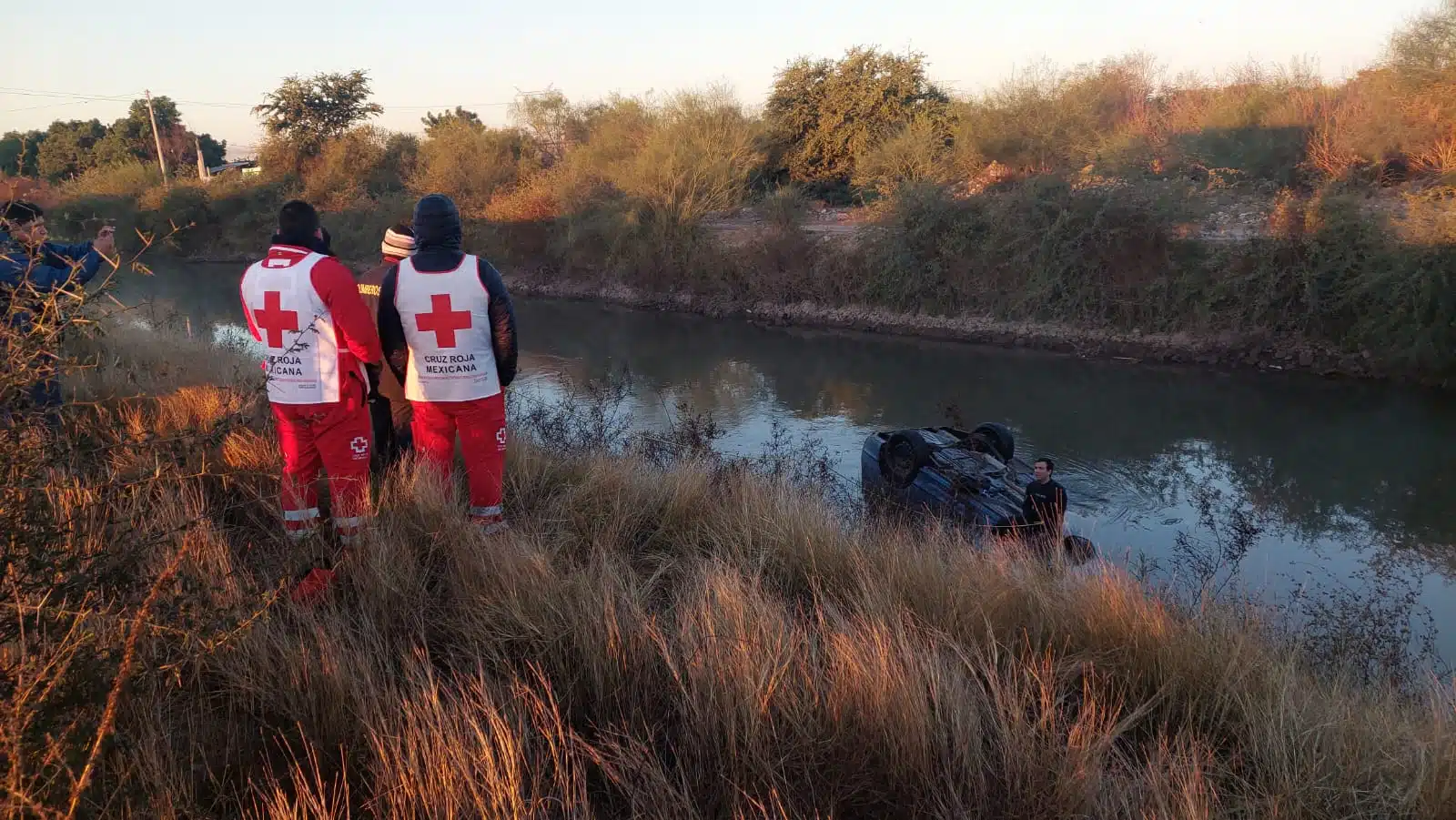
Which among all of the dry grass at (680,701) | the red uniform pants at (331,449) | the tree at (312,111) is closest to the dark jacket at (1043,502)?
the dry grass at (680,701)

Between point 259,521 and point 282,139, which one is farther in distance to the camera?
point 282,139

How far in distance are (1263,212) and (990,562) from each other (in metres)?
18.1

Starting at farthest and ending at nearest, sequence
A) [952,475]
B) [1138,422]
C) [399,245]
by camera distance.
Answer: [1138,422] → [952,475] → [399,245]

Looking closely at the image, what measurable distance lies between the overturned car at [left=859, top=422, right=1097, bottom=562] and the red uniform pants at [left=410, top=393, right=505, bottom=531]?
3.45m

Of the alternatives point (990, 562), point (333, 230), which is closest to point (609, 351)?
point (990, 562)

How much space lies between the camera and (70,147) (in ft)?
190

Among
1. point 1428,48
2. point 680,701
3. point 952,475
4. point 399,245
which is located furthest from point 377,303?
point 1428,48

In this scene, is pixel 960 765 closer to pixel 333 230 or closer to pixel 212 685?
pixel 212 685

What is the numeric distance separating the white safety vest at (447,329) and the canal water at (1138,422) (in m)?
3.76

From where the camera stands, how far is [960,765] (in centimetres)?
240

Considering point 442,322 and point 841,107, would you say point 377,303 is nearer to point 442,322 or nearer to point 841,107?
point 442,322

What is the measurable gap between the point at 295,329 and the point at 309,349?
12cm

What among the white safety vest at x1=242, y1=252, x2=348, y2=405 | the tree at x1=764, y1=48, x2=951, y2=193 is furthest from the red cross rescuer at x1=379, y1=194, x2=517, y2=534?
the tree at x1=764, y1=48, x2=951, y2=193

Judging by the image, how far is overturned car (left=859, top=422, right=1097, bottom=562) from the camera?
6680 mm
